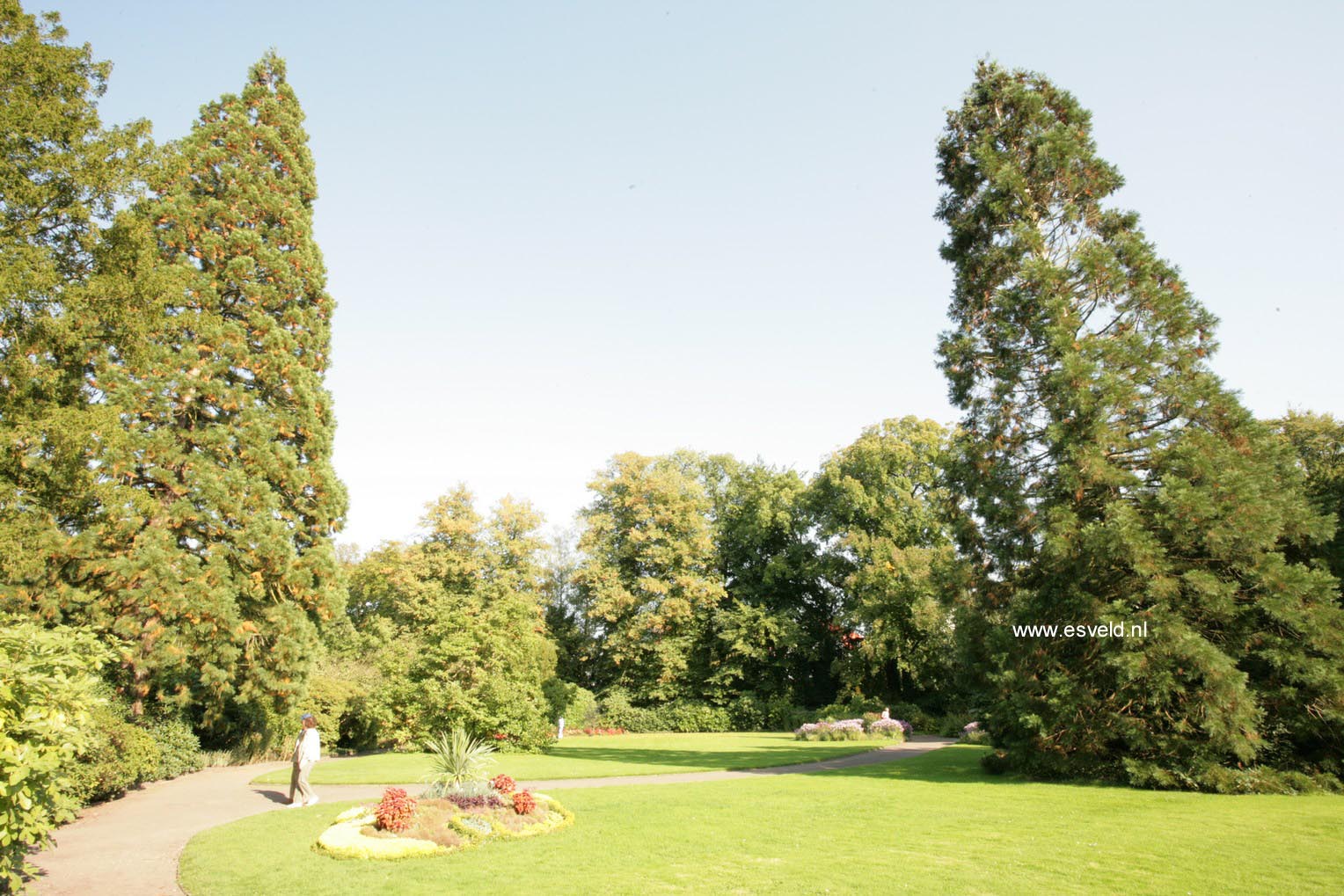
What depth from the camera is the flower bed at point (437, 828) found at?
9.34m

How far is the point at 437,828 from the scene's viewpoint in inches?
399

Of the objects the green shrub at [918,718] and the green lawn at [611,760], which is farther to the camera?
the green shrub at [918,718]

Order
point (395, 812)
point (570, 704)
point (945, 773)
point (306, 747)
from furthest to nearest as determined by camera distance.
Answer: point (570, 704) < point (945, 773) < point (306, 747) < point (395, 812)

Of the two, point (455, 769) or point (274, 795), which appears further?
point (274, 795)

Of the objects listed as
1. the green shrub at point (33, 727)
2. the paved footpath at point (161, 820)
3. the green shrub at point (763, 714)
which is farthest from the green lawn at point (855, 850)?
the green shrub at point (763, 714)

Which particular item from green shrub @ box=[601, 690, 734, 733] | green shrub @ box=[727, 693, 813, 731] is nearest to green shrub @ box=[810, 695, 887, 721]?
green shrub @ box=[727, 693, 813, 731]

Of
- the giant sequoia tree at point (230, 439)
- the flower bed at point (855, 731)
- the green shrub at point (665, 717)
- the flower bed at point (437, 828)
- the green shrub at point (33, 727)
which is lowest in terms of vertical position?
the green shrub at point (665, 717)

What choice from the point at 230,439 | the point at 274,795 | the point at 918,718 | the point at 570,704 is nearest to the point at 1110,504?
the point at 274,795

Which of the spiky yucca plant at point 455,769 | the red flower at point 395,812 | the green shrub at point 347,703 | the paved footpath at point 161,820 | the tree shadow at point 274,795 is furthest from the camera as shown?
the green shrub at point 347,703

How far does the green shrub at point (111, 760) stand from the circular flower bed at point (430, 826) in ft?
15.7

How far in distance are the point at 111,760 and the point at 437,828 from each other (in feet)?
25.1

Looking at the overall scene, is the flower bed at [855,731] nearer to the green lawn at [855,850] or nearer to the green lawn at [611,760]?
the green lawn at [611,760]

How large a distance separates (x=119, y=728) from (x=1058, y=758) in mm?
18761

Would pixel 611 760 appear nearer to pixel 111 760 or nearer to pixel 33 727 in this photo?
pixel 111 760
